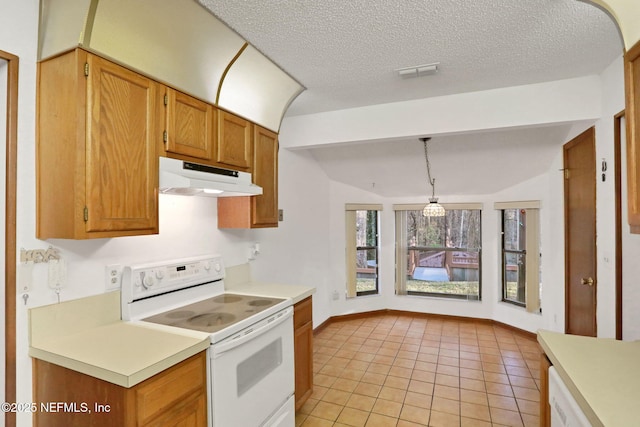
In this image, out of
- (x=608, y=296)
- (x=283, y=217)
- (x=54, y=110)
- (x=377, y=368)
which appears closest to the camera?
(x=54, y=110)

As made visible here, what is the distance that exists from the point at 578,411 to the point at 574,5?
5.87ft

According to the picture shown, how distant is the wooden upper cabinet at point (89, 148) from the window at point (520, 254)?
4.19 m

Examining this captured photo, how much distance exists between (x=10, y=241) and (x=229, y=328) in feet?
3.26

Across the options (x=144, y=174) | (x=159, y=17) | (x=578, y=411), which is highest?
(x=159, y=17)

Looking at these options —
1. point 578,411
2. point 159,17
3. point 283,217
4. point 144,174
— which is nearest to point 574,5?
point 578,411

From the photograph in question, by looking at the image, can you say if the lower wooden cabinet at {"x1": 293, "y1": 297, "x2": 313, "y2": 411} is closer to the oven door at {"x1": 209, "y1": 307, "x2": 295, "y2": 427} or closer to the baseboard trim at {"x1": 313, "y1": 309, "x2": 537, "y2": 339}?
the oven door at {"x1": 209, "y1": 307, "x2": 295, "y2": 427}

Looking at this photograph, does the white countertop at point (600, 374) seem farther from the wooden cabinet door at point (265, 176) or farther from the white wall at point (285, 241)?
the wooden cabinet door at point (265, 176)

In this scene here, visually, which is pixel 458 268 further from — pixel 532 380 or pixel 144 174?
pixel 144 174

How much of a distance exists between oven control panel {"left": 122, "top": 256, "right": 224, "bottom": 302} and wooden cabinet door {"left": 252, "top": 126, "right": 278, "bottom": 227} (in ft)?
1.44

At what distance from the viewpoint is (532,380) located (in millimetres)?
2928

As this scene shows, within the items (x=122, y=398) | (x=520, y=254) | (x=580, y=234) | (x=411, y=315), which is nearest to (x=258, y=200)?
(x=122, y=398)

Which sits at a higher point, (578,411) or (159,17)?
(159,17)

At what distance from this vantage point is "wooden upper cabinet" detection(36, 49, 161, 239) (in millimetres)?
1354

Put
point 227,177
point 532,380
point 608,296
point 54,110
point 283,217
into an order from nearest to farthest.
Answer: point 54,110, point 227,177, point 608,296, point 532,380, point 283,217
